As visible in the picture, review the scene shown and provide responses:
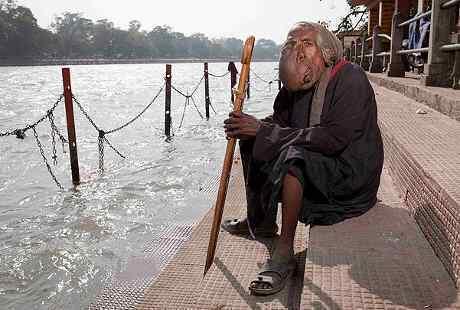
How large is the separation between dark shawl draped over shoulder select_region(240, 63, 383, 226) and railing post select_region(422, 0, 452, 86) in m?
3.35

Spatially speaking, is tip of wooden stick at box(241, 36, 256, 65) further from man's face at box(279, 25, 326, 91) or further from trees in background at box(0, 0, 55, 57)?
trees in background at box(0, 0, 55, 57)

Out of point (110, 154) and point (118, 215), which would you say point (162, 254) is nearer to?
point (118, 215)

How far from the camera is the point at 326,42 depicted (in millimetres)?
2506

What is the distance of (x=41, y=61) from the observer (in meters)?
104

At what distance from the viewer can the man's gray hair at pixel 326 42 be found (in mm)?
2494

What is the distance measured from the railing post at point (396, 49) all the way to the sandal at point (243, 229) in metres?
6.36

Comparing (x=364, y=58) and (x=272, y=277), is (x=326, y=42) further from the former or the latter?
(x=364, y=58)

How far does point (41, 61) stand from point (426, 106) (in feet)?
361

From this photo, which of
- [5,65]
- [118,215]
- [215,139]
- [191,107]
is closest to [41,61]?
[5,65]

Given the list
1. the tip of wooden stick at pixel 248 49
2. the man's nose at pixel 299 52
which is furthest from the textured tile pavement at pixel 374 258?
the tip of wooden stick at pixel 248 49

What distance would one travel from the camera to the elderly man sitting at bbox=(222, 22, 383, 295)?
2387 millimetres

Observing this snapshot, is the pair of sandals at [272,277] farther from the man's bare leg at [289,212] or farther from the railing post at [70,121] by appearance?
the railing post at [70,121]

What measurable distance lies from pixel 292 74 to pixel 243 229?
1091 millimetres

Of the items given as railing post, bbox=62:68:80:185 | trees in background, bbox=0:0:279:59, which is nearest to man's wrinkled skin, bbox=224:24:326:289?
railing post, bbox=62:68:80:185
